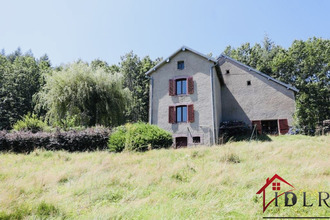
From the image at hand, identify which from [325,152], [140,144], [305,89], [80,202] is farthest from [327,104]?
[80,202]

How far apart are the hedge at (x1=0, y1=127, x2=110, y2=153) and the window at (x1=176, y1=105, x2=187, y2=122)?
238 inches

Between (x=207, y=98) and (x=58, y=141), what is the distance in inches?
404

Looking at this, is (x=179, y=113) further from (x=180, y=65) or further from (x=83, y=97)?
(x=83, y=97)

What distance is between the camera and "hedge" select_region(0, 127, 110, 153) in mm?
11836

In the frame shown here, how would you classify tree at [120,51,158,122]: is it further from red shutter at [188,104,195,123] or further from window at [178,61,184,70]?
red shutter at [188,104,195,123]

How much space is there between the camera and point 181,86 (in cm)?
1669

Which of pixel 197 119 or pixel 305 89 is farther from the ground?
pixel 305 89

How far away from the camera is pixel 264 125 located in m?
18.6

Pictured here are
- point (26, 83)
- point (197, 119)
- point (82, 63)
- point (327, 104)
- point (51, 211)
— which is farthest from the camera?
point (26, 83)

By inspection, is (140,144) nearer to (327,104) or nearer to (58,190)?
(58,190)

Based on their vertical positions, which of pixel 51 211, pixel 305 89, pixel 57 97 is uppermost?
pixel 305 89

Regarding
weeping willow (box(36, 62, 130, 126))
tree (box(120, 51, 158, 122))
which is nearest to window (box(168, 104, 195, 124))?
weeping willow (box(36, 62, 130, 126))

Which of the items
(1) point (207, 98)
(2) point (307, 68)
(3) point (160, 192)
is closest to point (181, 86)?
(1) point (207, 98)

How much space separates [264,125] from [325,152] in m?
12.0
